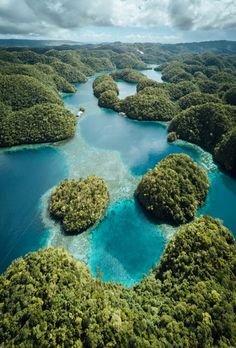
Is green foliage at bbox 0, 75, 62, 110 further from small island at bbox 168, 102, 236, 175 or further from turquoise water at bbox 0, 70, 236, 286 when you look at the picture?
small island at bbox 168, 102, 236, 175

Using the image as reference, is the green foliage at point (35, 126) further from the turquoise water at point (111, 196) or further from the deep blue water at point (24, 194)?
the deep blue water at point (24, 194)

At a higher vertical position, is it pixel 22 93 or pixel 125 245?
pixel 22 93

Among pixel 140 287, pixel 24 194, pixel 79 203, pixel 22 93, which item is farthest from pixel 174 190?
pixel 22 93

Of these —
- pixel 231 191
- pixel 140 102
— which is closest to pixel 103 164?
pixel 231 191

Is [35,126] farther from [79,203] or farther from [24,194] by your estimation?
[79,203]

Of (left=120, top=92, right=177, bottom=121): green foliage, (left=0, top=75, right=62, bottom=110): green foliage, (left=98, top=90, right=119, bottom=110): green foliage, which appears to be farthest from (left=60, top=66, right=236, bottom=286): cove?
(left=0, top=75, right=62, bottom=110): green foliage

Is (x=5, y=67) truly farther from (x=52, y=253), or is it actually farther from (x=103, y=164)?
(x=52, y=253)
